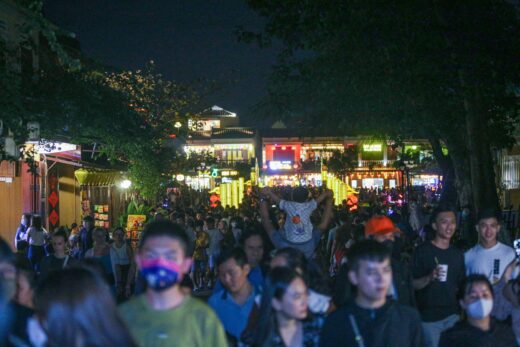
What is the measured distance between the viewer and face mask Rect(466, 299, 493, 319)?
15.5 ft

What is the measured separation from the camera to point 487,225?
6543 mm

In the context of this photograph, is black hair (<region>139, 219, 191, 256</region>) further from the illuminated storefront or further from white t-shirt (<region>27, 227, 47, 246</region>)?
the illuminated storefront

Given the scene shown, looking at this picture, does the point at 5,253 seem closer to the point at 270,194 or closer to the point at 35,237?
the point at 270,194

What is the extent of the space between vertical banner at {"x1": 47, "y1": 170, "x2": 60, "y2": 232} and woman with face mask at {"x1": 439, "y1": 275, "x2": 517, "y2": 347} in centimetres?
1976

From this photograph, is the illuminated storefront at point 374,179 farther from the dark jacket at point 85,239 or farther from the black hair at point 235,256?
the black hair at point 235,256

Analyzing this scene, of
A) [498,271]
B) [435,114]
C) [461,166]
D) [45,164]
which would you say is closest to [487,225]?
[498,271]

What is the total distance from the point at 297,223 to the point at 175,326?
5124 millimetres

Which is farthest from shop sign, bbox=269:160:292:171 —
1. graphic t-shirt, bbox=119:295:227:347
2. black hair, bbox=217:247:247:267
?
graphic t-shirt, bbox=119:295:227:347

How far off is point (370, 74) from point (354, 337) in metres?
10.9

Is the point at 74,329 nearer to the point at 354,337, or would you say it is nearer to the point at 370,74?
the point at 354,337

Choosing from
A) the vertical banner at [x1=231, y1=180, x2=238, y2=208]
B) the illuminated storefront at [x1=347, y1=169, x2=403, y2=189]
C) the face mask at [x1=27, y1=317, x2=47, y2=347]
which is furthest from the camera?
the illuminated storefront at [x1=347, y1=169, x2=403, y2=189]

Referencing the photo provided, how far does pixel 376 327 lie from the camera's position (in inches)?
161

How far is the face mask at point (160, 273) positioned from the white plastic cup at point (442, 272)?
316cm

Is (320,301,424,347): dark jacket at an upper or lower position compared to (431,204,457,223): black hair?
lower
